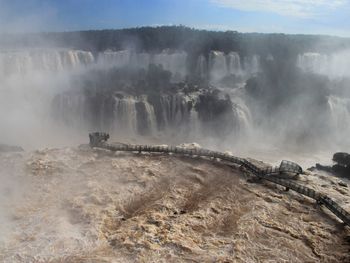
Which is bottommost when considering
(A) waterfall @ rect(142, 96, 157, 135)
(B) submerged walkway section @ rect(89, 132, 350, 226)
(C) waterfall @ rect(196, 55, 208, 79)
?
(A) waterfall @ rect(142, 96, 157, 135)

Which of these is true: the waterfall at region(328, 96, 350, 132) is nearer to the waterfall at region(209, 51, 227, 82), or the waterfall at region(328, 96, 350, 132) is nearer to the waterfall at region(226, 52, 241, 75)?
the waterfall at region(226, 52, 241, 75)

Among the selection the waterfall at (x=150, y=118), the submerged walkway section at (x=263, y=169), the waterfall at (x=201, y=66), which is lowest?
the waterfall at (x=150, y=118)

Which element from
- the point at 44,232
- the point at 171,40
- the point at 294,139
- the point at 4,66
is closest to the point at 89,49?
the point at 171,40

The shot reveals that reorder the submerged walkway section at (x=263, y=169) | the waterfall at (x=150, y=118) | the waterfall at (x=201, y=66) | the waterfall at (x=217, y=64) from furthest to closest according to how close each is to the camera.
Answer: the waterfall at (x=217, y=64), the waterfall at (x=201, y=66), the waterfall at (x=150, y=118), the submerged walkway section at (x=263, y=169)

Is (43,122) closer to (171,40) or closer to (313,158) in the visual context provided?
(313,158)

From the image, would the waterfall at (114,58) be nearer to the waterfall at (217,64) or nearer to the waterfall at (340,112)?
the waterfall at (217,64)

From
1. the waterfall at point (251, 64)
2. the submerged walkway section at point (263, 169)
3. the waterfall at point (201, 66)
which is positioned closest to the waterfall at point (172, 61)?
the waterfall at point (201, 66)

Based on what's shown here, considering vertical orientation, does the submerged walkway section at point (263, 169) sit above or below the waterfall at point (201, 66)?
below

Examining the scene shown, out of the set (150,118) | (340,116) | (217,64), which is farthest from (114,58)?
(340,116)

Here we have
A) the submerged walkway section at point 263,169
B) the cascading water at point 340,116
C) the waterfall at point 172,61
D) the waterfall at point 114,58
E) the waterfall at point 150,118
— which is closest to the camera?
the submerged walkway section at point 263,169

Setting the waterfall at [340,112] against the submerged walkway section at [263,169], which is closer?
the submerged walkway section at [263,169]

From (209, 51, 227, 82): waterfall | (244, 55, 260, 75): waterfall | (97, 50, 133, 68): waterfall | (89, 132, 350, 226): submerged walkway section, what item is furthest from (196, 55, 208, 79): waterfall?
(89, 132, 350, 226): submerged walkway section
